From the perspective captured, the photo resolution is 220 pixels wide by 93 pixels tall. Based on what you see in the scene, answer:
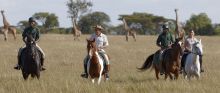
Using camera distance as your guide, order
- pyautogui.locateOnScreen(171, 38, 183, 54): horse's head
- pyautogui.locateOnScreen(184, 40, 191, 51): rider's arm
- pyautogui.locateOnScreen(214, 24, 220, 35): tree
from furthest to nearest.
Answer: pyautogui.locateOnScreen(214, 24, 220, 35): tree < pyautogui.locateOnScreen(184, 40, 191, 51): rider's arm < pyautogui.locateOnScreen(171, 38, 183, 54): horse's head

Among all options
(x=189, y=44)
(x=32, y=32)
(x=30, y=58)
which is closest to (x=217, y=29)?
(x=189, y=44)

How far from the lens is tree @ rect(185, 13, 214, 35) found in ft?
329

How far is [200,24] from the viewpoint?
4336 inches

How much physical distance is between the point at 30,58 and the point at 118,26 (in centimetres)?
10433

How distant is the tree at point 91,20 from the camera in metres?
105

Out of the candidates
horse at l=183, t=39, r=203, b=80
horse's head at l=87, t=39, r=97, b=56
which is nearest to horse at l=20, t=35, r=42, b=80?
horse's head at l=87, t=39, r=97, b=56

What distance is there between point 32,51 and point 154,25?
92.5 m

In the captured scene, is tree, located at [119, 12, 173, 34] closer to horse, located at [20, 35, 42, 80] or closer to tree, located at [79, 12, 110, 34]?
tree, located at [79, 12, 110, 34]

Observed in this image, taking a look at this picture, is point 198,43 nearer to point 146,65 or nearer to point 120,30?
point 146,65

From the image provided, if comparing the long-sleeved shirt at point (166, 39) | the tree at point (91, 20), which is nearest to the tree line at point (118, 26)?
the tree at point (91, 20)

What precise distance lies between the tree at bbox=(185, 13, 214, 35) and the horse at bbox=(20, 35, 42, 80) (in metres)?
72.6

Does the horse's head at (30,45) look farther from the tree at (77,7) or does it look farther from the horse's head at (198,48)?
the tree at (77,7)

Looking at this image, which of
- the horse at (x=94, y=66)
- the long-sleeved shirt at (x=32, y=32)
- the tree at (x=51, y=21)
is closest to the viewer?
the horse at (x=94, y=66)

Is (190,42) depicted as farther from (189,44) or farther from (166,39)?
(166,39)
